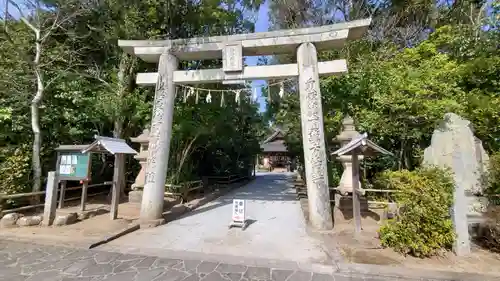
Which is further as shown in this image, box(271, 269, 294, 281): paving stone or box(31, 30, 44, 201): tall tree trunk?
box(31, 30, 44, 201): tall tree trunk

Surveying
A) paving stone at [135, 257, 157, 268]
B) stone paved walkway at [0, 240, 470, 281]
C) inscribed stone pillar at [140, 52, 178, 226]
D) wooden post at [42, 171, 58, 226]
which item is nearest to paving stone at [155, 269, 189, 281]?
stone paved walkway at [0, 240, 470, 281]

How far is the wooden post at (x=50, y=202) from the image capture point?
242 inches

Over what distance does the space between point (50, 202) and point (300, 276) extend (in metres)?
6.34

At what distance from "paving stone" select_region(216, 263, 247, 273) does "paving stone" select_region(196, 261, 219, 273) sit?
10 centimetres

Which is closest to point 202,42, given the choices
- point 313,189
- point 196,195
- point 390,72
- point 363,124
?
point 313,189

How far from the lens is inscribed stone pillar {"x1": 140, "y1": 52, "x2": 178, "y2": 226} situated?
671cm

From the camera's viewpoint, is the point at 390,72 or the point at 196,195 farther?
the point at 196,195

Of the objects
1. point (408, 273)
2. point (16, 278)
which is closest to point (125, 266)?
point (16, 278)

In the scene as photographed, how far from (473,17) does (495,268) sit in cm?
1121

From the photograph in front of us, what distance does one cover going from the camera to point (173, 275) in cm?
391

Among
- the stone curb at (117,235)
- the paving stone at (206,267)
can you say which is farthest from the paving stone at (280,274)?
the stone curb at (117,235)

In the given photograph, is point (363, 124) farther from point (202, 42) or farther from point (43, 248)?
point (43, 248)

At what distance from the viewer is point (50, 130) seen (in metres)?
8.68

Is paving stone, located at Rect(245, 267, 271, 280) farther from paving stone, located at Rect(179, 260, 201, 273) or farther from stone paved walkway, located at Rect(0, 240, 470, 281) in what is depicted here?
paving stone, located at Rect(179, 260, 201, 273)
